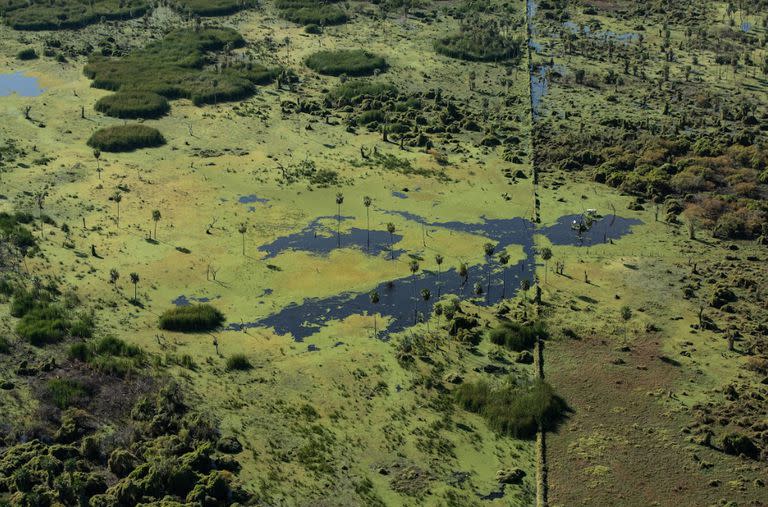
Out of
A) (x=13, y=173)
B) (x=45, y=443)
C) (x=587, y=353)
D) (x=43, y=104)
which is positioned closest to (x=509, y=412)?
(x=587, y=353)

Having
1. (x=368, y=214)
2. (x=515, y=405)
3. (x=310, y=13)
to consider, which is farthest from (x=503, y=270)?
(x=310, y=13)

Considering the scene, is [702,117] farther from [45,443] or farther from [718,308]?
[45,443]

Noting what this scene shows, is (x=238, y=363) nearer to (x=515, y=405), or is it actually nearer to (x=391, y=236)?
(x=515, y=405)

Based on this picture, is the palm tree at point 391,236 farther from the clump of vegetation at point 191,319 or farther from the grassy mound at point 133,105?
the grassy mound at point 133,105

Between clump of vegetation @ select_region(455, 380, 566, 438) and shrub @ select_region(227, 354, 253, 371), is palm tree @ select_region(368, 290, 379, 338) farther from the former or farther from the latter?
shrub @ select_region(227, 354, 253, 371)

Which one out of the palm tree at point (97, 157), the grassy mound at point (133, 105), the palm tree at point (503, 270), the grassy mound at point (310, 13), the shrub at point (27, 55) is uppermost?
the grassy mound at point (310, 13)

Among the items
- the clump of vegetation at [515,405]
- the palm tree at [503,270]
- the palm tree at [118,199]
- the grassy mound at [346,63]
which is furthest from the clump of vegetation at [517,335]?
the grassy mound at [346,63]

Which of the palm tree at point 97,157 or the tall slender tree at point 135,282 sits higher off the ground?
the palm tree at point 97,157
